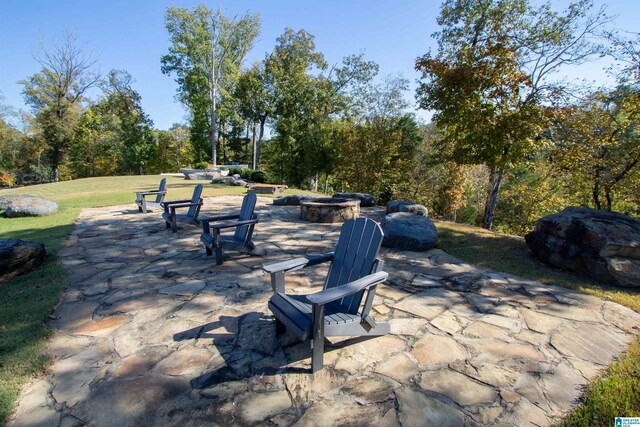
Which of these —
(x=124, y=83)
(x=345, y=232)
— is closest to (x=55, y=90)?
(x=124, y=83)

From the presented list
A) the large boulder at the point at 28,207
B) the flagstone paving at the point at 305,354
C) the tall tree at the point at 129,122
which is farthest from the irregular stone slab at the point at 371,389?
the tall tree at the point at 129,122

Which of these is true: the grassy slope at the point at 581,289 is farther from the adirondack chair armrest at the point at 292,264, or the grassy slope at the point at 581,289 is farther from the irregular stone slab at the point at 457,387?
the adirondack chair armrest at the point at 292,264

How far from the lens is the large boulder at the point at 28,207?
286 inches

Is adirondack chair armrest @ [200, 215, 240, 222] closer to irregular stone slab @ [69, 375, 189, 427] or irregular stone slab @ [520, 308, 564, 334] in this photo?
irregular stone slab @ [69, 375, 189, 427]

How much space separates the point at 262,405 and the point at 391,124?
1824 centimetres

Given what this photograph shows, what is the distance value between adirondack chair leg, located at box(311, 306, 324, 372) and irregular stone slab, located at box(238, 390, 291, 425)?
267 mm

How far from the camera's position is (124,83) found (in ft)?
99.6

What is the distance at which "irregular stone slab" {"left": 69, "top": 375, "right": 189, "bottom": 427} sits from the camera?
5.30 feet

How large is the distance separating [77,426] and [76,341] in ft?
3.23

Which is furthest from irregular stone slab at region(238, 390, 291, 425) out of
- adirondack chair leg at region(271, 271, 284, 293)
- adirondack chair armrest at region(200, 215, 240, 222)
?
adirondack chair armrest at region(200, 215, 240, 222)

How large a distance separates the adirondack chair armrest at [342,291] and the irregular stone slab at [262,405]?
601 millimetres

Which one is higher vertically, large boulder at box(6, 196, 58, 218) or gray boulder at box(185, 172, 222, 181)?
gray boulder at box(185, 172, 222, 181)

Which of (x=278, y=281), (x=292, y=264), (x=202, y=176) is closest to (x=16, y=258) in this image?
(x=278, y=281)

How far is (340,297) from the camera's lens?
1.79 metres
